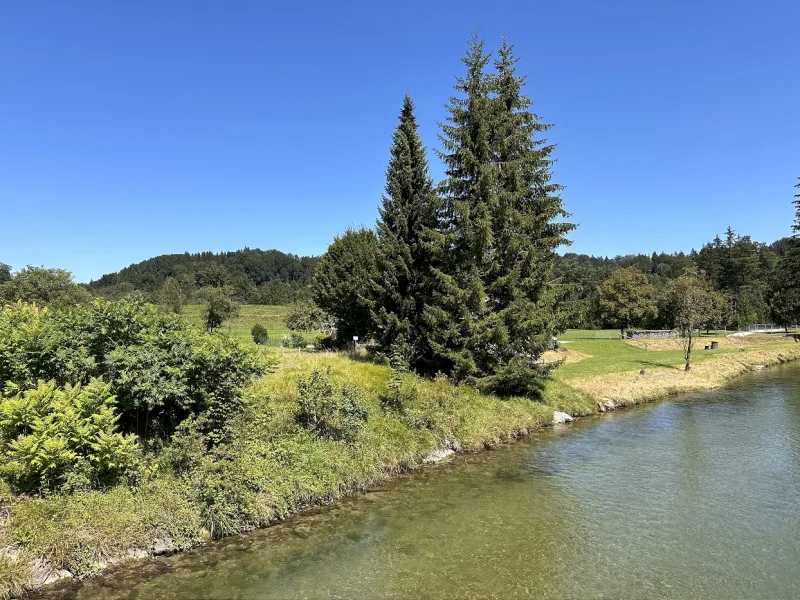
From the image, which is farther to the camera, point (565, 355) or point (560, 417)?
point (565, 355)

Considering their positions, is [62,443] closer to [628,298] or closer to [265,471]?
[265,471]

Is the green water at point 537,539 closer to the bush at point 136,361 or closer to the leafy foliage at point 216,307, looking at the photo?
the bush at point 136,361

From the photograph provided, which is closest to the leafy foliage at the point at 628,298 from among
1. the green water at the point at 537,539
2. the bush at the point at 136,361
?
the green water at the point at 537,539

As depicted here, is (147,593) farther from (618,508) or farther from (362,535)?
(618,508)

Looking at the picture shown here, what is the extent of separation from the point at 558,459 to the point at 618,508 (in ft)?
14.8

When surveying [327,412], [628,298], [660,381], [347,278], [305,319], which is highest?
[347,278]

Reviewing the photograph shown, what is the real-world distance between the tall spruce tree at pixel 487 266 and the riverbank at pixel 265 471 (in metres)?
1.89

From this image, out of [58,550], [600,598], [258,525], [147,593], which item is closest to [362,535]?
[258,525]

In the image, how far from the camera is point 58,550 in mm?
9414

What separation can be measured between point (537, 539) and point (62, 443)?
1087cm

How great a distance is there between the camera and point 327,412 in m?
15.7

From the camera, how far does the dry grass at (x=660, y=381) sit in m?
27.8

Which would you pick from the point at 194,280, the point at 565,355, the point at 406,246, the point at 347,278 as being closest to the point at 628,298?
the point at 565,355

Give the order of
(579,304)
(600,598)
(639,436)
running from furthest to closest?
(579,304), (639,436), (600,598)
